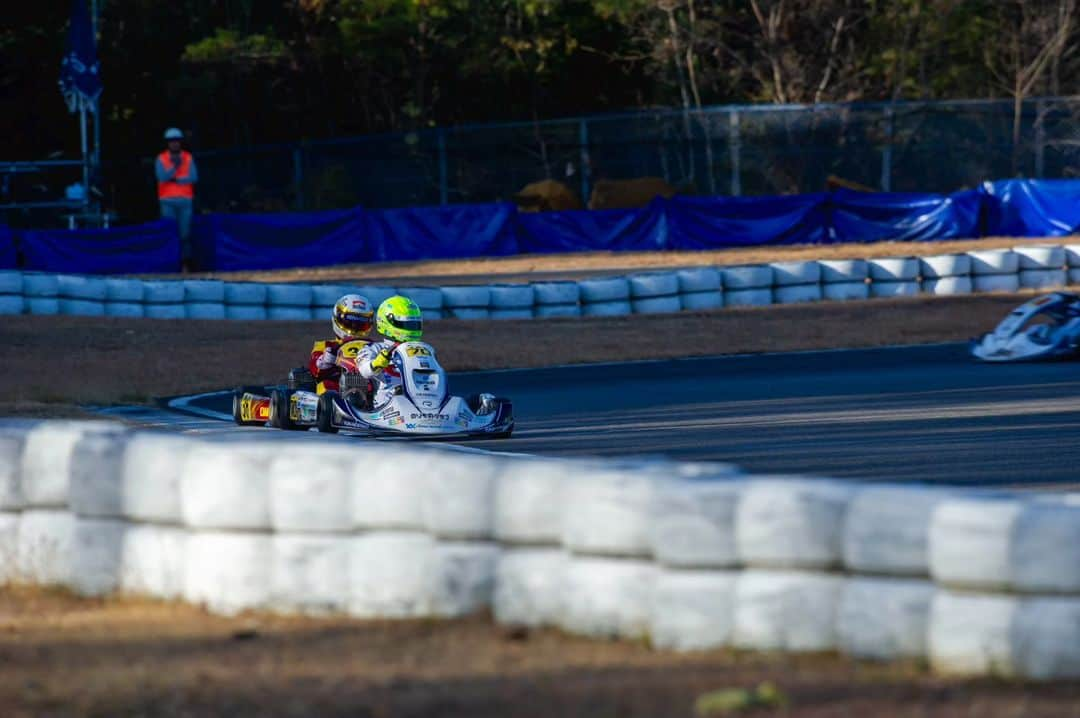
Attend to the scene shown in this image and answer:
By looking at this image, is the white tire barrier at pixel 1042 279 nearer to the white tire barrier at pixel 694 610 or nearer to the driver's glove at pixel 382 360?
the driver's glove at pixel 382 360

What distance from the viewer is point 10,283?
68.6 ft

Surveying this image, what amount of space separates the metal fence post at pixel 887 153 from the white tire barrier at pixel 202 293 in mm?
16058

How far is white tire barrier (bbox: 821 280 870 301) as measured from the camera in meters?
Result: 23.1

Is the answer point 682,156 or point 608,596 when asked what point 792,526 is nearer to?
point 608,596

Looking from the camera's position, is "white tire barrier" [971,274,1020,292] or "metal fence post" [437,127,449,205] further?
"metal fence post" [437,127,449,205]

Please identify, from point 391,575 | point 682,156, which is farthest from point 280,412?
point 682,156

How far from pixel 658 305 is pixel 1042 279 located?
5.59 meters

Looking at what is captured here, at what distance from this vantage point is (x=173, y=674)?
533 cm

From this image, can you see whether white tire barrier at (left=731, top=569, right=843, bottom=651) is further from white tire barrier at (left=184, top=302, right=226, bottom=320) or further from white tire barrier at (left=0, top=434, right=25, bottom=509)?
white tire barrier at (left=184, top=302, right=226, bottom=320)

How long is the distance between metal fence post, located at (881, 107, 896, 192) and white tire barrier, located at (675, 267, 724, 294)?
11739mm

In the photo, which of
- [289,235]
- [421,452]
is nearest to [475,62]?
[289,235]

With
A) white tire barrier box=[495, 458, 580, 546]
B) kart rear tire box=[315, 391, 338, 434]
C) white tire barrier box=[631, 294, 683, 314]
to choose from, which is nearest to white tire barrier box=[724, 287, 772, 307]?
white tire barrier box=[631, 294, 683, 314]

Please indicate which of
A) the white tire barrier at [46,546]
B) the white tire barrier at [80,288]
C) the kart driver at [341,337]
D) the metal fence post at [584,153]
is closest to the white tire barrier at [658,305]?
the white tire barrier at [80,288]

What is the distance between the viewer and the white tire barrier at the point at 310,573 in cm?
607
